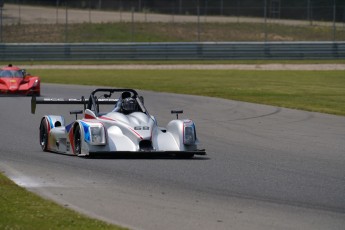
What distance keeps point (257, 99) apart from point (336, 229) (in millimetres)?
18257

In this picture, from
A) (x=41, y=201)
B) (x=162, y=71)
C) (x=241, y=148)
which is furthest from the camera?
(x=162, y=71)

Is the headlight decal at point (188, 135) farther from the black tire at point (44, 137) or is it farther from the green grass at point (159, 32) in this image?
the green grass at point (159, 32)

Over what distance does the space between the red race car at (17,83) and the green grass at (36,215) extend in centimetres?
1865

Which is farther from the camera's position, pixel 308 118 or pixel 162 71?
pixel 162 71

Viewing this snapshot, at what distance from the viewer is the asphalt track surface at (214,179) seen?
30.2 feet

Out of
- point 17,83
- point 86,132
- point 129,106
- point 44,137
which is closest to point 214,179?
point 86,132

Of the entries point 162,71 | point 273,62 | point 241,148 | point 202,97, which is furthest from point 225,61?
point 241,148

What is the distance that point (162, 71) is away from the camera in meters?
43.6

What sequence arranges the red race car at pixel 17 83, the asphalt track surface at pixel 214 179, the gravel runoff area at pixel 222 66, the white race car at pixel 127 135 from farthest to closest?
the gravel runoff area at pixel 222 66 < the red race car at pixel 17 83 < the white race car at pixel 127 135 < the asphalt track surface at pixel 214 179

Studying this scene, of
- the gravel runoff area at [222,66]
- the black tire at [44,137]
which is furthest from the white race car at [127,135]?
the gravel runoff area at [222,66]

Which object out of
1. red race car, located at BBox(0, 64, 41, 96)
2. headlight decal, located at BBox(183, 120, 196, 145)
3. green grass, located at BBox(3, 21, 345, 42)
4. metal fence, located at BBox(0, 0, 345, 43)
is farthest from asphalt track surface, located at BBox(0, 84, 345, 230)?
green grass, located at BBox(3, 21, 345, 42)

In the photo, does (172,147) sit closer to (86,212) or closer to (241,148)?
(241,148)

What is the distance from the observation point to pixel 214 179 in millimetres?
11719

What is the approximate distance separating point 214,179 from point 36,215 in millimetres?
3310
